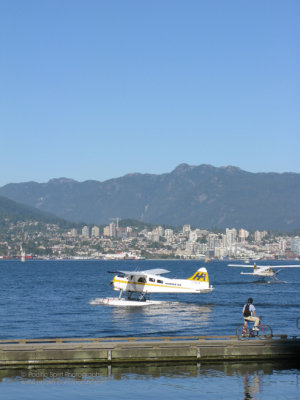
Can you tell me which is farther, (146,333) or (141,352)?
(146,333)

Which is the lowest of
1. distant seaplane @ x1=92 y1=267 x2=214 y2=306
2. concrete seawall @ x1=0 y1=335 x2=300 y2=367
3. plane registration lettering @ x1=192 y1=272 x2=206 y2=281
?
concrete seawall @ x1=0 y1=335 x2=300 y2=367

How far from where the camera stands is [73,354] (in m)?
29.1

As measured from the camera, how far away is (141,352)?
29516 millimetres

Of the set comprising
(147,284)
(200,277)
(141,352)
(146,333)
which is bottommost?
(146,333)

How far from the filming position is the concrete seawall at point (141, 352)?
2880 cm

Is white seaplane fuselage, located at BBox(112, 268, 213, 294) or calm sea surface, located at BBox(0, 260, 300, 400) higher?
white seaplane fuselage, located at BBox(112, 268, 213, 294)

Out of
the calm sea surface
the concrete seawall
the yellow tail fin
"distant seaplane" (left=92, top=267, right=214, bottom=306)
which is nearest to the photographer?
the calm sea surface

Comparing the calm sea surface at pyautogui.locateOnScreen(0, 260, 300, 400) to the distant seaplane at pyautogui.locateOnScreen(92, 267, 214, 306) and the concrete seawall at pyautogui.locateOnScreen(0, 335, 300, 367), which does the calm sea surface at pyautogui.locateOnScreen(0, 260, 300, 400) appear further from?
the distant seaplane at pyautogui.locateOnScreen(92, 267, 214, 306)

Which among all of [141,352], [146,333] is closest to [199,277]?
[146,333]

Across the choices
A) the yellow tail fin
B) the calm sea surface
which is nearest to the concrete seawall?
the calm sea surface

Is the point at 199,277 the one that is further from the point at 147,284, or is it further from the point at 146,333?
the point at 146,333

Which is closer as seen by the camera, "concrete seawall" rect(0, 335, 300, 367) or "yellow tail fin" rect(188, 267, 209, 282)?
"concrete seawall" rect(0, 335, 300, 367)

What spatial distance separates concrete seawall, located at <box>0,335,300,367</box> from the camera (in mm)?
28797

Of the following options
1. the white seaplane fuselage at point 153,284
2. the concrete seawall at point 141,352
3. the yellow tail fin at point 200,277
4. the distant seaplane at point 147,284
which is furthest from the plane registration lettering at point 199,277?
the concrete seawall at point 141,352
